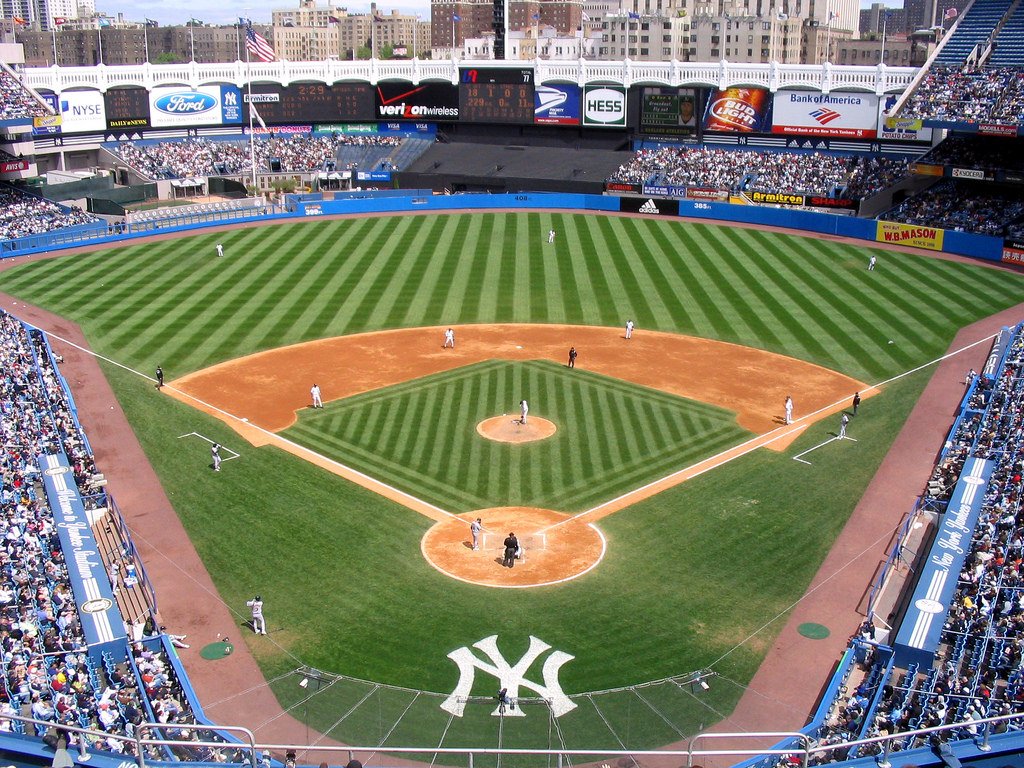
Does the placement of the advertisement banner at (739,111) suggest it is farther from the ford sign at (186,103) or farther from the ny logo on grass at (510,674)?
the ny logo on grass at (510,674)

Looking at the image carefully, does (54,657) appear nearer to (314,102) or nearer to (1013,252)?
(1013,252)

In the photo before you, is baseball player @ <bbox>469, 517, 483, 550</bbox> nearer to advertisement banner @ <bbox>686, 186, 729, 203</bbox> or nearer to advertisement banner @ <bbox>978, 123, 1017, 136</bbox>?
advertisement banner @ <bbox>978, 123, 1017, 136</bbox>

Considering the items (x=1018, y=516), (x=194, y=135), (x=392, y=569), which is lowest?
(x=392, y=569)

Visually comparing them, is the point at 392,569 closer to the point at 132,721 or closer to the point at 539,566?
the point at 539,566

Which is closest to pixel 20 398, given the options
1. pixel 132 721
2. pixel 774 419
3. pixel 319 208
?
pixel 132 721

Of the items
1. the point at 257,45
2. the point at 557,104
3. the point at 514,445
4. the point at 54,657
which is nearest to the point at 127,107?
the point at 257,45

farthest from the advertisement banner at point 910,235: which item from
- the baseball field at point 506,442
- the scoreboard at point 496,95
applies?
the scoreboard at point 496,95
